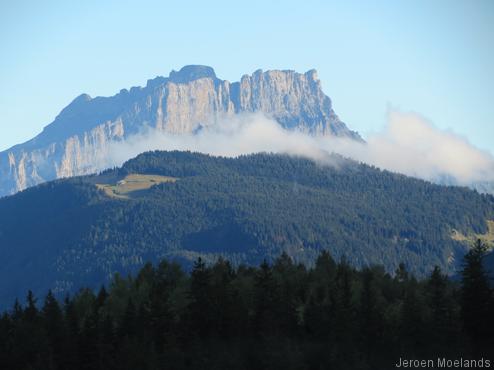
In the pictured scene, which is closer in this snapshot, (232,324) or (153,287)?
(232,324)

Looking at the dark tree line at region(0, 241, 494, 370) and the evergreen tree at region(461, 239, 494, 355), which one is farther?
the evergreen tree at region(461, 239, 494, 355)

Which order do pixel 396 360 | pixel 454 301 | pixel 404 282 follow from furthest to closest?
pixel 404 282, pixel 454 301, pixel 396 360

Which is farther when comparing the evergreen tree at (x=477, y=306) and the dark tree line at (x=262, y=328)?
the evergreen tree at (x=477, y=306)

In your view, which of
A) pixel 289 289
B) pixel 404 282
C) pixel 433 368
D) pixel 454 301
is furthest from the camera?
pixel 404 282

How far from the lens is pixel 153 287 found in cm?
Answer: 15262

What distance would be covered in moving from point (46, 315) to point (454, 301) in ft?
176

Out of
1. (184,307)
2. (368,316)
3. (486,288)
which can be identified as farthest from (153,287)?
(486,288)

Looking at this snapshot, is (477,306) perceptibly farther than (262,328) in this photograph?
No

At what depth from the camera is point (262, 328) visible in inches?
5320

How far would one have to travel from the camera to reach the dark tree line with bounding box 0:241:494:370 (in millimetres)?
123188

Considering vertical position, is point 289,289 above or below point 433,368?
above

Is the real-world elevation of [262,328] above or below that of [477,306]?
below

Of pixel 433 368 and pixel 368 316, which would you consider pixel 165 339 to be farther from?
pixel 433 368

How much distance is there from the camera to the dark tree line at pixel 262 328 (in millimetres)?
123188
